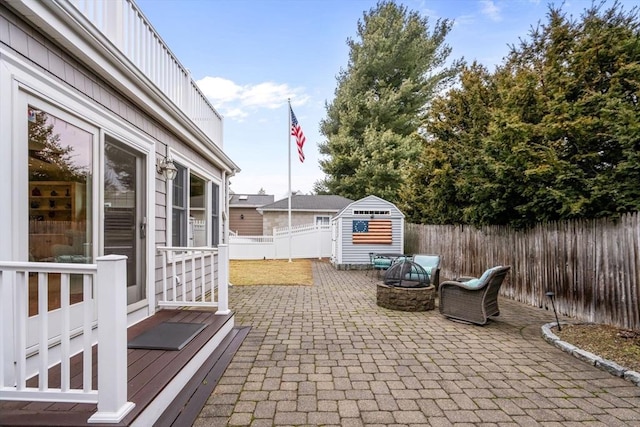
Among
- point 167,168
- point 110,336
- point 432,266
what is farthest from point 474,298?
point 167,168

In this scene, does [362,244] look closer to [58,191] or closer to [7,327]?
[58,191]

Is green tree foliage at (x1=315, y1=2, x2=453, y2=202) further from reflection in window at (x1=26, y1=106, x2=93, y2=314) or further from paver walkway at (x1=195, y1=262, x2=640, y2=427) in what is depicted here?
reflection in window at (x1=26, y1=106, x2=93, y2=314)

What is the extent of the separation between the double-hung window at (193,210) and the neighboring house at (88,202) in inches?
7.4

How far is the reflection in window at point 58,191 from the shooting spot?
8.30 feet

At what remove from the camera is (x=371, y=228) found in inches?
451

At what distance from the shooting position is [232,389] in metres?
2.84

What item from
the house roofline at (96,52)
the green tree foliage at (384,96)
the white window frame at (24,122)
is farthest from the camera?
the green tree foliage at (384,96)

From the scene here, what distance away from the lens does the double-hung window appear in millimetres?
5301

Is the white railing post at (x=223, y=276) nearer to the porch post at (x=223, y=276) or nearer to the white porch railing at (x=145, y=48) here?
the porch post at (x=223, y=276)

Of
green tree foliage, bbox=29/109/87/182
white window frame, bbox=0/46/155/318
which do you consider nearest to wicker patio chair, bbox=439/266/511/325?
white window frame, bbox=0/46/155/318

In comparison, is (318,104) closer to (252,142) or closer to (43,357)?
(252,142)

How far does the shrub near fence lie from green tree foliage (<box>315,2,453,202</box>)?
12981 millimetres

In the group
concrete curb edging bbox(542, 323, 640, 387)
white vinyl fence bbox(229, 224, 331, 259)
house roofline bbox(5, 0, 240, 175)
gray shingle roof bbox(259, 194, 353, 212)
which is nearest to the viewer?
house roofline bbox(5, 0, 240, 175)

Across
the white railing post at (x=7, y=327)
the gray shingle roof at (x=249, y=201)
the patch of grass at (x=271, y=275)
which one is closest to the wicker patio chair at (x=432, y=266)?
the patch of grass at (x=271, y=275)
